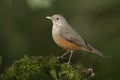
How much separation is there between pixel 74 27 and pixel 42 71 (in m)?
4.48

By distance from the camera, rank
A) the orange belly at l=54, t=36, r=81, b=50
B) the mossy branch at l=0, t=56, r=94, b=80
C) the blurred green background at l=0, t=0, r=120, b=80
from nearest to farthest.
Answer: the mossy branch at l=0, t=56, r=94, b=80 < the orange belly at l=54, t=36, r=81, b=50 < the blurred green background at l=0, t=0, r=120, b=80

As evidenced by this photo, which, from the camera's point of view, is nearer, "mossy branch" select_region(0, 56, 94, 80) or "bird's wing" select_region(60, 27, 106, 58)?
"mossy branch" select_region(0, 56, 94, 80)

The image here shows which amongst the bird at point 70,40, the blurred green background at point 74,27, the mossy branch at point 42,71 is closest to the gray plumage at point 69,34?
the bird at point 70,40

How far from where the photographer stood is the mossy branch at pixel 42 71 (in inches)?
361

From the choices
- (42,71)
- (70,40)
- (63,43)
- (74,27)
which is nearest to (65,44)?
(63,43)

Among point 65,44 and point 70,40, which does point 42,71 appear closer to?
point 65,44

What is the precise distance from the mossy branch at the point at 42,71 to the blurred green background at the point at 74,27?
11.0ft

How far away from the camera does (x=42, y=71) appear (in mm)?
9383

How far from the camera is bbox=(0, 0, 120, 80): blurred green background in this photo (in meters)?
13.1

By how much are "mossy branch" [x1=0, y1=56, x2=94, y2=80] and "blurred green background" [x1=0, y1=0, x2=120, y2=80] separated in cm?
337

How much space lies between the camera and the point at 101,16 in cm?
1407

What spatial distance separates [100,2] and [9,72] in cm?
413

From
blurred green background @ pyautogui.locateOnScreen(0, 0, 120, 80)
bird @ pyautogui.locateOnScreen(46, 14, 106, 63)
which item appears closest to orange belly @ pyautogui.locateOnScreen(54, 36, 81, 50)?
bird @ pyautogui.locateOnScreen(46, 14, 106, 63)

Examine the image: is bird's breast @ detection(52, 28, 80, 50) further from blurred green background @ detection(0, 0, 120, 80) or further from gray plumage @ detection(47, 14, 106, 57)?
blurred green background @ detection(0, 0, 120, 80)
